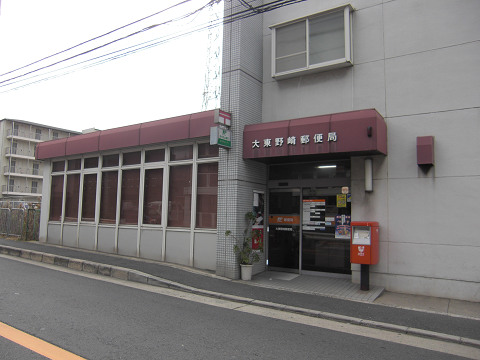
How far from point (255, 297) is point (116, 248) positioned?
21.3 feet

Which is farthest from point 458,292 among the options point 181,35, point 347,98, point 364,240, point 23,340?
point 181,35

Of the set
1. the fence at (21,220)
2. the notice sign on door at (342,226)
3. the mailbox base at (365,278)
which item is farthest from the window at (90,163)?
the mailbox base at (365,278)

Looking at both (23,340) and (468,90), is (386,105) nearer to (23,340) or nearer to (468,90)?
(468,90)

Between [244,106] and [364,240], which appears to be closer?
[364,240]

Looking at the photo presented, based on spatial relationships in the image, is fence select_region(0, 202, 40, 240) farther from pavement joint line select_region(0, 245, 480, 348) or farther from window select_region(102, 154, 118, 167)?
window select_region(102, 154, 118, 167)

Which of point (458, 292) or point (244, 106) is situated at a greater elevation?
point (244, 106)

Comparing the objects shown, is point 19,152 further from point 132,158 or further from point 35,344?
point 35,344

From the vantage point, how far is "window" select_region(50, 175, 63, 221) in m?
14.6

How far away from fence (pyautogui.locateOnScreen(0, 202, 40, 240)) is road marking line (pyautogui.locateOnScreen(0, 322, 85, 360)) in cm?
1175

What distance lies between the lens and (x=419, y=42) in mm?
8250

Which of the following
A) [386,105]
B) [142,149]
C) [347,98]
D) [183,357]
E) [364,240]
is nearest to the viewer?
[183,357]

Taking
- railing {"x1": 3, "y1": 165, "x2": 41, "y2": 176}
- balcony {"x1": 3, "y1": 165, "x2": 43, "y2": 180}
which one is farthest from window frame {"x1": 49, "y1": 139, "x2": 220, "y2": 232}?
railing {"x1": 3, "y1": 165, "x2": 41, "y2": 176}

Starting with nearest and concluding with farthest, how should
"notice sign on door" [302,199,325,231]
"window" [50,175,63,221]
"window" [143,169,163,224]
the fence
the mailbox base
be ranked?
the mailbox base
"notice sign on door" [302,199,325,231]
"window" [143,169,163,224]
"window" [50,175,63,221]
the fence

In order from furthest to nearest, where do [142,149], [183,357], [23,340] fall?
[142,149] → [23,340] → [183,357]
